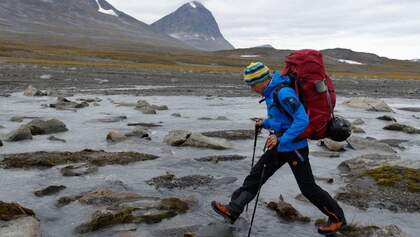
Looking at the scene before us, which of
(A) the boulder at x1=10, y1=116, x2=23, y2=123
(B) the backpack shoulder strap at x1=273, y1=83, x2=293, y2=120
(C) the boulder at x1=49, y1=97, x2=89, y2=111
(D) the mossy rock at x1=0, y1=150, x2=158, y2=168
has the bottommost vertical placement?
(C) the boulder at x1=49, y1=97, x2=89, y2=111

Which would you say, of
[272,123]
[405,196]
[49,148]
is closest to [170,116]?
[49,148]

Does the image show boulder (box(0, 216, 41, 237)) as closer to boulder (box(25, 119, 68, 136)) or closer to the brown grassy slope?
boulder (box(25, 119, 68, 136))

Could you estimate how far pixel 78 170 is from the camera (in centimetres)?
1237

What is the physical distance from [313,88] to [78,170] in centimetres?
691

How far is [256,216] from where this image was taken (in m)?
9.34

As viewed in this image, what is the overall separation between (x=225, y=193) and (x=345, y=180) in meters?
3.16

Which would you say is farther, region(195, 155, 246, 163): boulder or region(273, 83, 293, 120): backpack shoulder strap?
region(195, 155, 246, 163): boulder

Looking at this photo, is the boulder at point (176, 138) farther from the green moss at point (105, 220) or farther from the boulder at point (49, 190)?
the green moss at point (105, 220)

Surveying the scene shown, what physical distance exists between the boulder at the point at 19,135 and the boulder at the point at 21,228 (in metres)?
8.72

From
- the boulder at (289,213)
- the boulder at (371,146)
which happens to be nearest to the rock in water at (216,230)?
the boulder at (289,213)

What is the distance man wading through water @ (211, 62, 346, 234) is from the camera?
24.4 ft

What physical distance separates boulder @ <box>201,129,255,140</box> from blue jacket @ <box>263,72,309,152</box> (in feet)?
35.6

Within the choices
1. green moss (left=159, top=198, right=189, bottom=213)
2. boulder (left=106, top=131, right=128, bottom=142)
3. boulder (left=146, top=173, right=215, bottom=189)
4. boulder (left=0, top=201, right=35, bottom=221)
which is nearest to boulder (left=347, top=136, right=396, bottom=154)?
boulder (left=146, top=173, right=215, bottom=189)

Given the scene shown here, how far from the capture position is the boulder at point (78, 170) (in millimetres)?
12062
